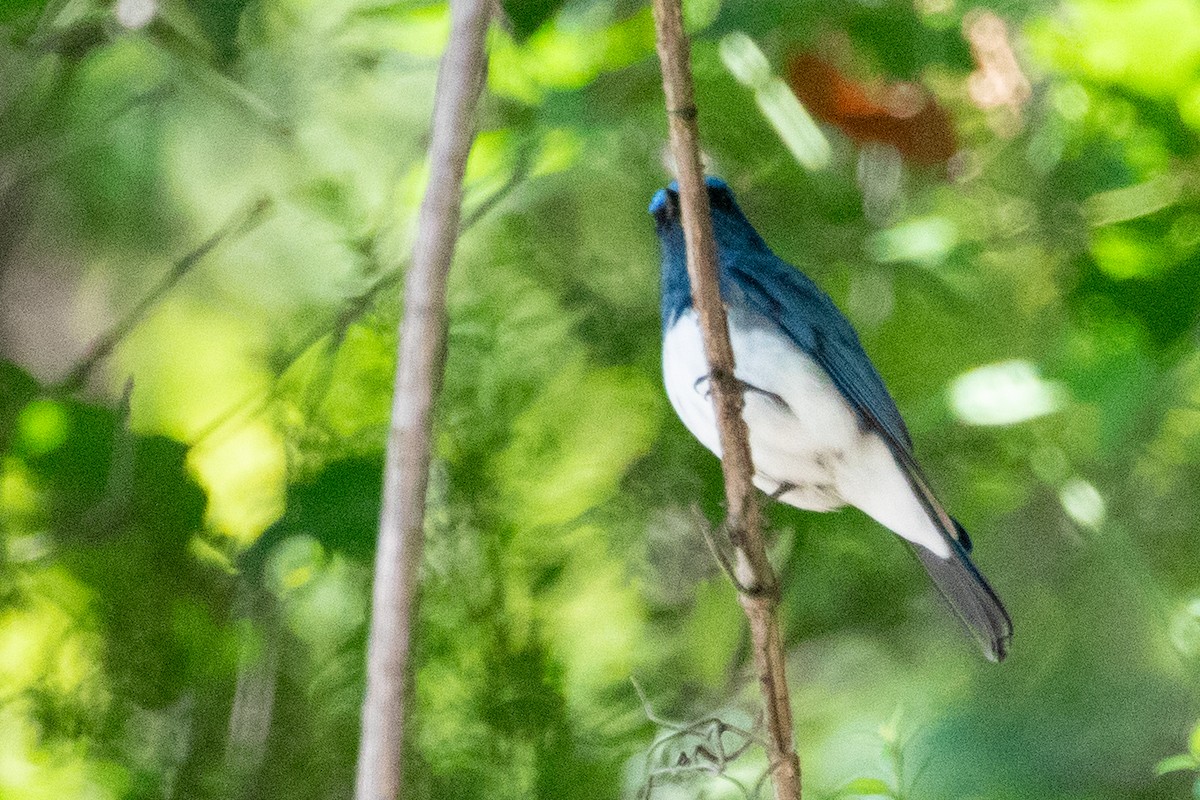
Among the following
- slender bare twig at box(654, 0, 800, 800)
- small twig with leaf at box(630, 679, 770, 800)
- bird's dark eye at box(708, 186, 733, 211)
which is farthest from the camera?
bird's dark eye at box(708, 186, 733, 211)

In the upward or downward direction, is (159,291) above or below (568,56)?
below

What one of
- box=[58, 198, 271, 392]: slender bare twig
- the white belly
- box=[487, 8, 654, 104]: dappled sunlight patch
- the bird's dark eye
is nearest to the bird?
the white belly

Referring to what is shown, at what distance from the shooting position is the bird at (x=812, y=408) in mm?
1866

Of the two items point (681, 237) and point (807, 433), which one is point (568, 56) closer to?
point (681, 237)

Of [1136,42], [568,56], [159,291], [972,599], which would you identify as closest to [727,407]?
[972,599]

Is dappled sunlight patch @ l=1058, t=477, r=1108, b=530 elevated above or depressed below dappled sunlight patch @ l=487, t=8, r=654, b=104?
below

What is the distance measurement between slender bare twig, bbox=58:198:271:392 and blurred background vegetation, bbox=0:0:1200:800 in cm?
2

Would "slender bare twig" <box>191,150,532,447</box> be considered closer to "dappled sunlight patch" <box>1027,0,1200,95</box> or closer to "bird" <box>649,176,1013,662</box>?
"bird" <box>649,176,1013,662</box>

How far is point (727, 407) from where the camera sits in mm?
1307

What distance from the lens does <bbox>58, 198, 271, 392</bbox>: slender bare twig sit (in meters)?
2.20

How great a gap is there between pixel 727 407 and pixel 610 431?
0.98m

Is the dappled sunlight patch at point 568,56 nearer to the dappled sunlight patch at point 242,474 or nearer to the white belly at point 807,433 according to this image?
the white belly at point 807,433

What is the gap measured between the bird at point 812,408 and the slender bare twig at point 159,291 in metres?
0.84

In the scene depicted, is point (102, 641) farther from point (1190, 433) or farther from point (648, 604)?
point (1190, 433)
